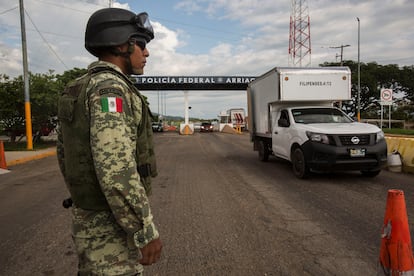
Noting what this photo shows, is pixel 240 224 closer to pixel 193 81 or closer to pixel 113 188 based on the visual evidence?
pixel 113 188

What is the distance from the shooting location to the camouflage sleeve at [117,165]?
4.98ft

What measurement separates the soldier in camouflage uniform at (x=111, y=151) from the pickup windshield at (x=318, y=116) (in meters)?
7.28

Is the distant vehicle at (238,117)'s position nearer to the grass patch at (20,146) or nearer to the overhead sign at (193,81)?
the overhead sign at (193,81)

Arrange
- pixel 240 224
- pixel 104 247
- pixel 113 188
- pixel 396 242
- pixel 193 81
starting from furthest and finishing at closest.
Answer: pixel 193 81
pixel 240 224
pixel 396 242
pixel 104 247
pixel 113 188

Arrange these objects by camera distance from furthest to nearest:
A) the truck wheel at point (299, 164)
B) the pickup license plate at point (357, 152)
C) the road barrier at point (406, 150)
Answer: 1. the road barrier at point (406, 150)
2. the truck wheel at point (299, 164)
3. the pickup license plate at point (357, 152)

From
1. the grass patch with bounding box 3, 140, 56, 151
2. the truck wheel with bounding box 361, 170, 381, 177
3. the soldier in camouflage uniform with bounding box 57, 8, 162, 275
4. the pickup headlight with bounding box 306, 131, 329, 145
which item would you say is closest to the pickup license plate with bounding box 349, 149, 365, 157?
the pickup headlight with bounding box 306, 131, 329, 145

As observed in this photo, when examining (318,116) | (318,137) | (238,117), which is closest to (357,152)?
(318,137)

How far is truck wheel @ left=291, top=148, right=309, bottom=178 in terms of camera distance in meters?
7.62

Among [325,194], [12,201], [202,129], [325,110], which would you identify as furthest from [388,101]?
[202,129]

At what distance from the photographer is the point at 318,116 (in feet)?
28.6

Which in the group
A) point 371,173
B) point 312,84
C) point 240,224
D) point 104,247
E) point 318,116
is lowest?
point 240,224

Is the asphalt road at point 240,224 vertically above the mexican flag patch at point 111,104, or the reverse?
the mexican flag patch at point 111,104

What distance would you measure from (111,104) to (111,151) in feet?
0.71

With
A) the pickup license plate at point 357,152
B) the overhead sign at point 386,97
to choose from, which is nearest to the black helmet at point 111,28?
the pickup license plate at point 357,152
